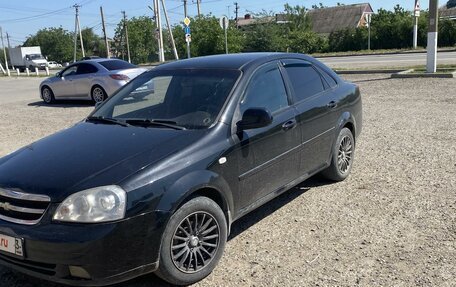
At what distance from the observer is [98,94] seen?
14586 millimetres

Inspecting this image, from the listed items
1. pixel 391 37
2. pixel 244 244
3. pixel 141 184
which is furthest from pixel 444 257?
pixel 391 37

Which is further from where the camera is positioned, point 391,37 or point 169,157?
point 391,37

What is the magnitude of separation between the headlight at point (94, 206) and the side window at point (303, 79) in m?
2.34

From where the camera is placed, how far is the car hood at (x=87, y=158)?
3193mm

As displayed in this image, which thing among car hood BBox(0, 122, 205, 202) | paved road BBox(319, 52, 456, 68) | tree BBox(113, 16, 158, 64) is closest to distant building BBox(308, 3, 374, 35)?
tree BBox(113, 16, 158, 64)

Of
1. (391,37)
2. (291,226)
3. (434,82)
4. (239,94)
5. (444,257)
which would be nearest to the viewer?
(444,257)

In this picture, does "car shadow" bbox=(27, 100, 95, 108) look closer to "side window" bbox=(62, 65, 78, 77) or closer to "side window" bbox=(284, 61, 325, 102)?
"side window" bbox=(62, 65, 78, 77)

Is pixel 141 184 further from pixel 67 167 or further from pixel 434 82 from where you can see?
pixel 434 82

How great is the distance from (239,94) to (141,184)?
54.0 inches

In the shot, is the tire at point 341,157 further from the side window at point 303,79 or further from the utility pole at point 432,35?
the utility pole at point 432,35

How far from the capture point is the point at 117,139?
3.81 metres

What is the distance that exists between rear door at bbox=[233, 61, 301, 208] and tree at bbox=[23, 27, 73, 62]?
91.6m

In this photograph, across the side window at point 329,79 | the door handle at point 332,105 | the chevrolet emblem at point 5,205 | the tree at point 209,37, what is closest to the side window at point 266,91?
the door handle at point 332,105

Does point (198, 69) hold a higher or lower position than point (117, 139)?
higher
